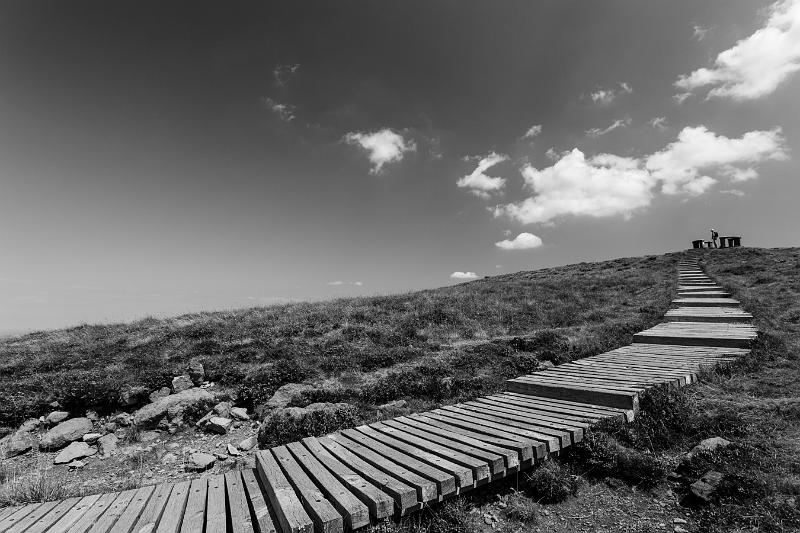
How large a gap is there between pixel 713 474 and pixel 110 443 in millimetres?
10409

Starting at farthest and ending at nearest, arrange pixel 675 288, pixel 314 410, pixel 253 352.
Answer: pixel 675 288 → pixel 253 352 → pixel 314 410

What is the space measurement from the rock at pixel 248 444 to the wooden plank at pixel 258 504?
2.98m

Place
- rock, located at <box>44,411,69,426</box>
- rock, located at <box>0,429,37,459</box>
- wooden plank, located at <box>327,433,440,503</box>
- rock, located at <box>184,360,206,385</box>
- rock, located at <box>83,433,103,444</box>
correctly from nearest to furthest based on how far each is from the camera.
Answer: wooden plank, located at <box>327,433,440,503</box> < rock, located at <box>0,429,37,459</box> < rock, located at <box>83,433,103,444</box> < rock, located at <box>44,411,69,426</box> < rock, located at <box>184,360,206,385</box>

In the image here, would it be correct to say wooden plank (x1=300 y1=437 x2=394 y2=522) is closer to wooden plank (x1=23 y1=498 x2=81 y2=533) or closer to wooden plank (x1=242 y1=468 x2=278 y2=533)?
wooden plank (x1=242 y1=468 x2=278 y2=533)

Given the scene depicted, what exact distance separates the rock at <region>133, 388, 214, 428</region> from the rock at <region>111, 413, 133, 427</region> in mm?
120

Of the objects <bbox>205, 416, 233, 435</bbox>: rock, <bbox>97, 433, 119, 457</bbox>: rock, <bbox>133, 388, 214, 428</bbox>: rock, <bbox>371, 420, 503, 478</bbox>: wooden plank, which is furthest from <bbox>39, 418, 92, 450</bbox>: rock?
<bbox>371, 420, 503, 478</bbox>: wooden plank

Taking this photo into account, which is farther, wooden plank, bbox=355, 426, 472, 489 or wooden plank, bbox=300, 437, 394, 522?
wooden plank, bbox=355, 426, 472, 489

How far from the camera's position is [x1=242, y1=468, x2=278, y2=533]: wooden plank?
407 centimetres

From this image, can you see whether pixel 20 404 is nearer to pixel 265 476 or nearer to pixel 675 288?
pixel 265 476

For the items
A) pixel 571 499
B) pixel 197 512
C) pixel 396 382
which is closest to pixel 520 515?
pixel 571 499

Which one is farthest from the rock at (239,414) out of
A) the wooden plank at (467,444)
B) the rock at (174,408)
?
the wooden plank at (467,444)

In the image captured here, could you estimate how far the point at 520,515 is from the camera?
15.4ft

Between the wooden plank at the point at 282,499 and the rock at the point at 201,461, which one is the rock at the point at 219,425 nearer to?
the rock at the point at 201,461

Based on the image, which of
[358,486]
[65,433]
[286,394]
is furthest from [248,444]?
[358,486]
